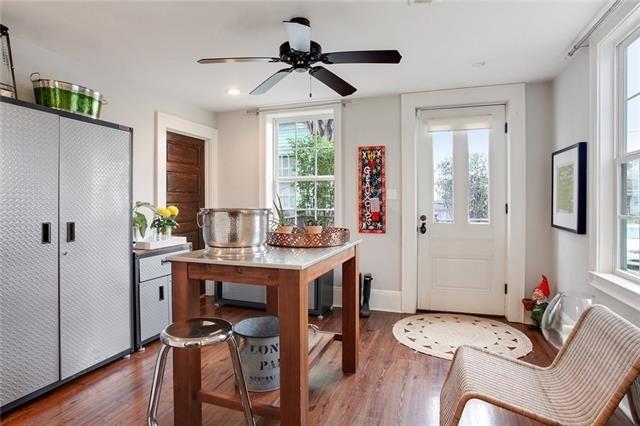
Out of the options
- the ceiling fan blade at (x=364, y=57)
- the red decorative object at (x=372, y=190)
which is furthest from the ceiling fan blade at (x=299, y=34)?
the red decorative object at (x=372, y=190)

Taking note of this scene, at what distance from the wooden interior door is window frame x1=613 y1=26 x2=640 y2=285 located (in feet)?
12.6

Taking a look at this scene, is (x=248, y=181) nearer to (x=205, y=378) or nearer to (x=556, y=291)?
(x=205, y=378)

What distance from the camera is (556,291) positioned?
11.2 ft

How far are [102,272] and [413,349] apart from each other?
2.39 meters

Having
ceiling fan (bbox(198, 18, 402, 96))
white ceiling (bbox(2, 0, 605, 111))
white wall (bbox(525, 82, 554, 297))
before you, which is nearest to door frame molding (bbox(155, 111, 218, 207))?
white ceiling (bbox(2, 0, 605, 111))

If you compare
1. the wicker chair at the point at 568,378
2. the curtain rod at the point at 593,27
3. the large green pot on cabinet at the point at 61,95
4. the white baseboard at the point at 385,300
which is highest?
the curtain rod at the point at 593,27

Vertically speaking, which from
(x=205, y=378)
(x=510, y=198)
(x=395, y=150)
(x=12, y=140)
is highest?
(x=395, y=150)

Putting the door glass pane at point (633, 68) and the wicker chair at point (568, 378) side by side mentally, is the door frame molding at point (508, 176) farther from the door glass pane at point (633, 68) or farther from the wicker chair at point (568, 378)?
the wicker chair at point (568, 378)

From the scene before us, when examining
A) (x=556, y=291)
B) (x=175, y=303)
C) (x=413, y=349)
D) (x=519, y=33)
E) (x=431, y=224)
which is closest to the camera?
(x=175, y=303)

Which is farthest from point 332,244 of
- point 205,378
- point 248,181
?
point 248,181

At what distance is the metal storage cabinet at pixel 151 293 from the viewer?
293 cm

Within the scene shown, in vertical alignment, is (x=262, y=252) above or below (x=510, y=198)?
below

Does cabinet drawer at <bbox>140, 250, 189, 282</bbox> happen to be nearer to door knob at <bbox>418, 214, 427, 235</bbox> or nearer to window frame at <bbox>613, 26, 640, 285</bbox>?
door knob at <bbox>418, 214, 427, 235</bbox>

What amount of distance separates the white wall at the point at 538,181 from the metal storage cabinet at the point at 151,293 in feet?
10.7
